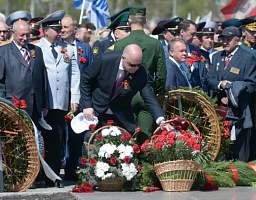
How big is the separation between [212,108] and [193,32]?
2.40 m

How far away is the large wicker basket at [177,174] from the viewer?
1048 centimetres

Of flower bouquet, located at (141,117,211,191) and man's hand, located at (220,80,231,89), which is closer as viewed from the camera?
flower bouquet, located at (141,117,211,191)

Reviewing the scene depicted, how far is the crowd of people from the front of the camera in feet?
36.3

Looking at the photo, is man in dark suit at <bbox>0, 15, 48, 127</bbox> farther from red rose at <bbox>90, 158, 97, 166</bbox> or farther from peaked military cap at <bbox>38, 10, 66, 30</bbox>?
red rose at <bbox>90, 158, 97, 166</bbox>

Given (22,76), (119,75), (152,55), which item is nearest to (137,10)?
(152,55)

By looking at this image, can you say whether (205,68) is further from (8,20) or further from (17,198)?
(17,198)

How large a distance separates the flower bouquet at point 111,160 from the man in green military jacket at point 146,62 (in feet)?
2.75

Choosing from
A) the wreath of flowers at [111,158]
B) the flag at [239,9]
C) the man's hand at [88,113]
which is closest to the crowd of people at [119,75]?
the man's hand at [88,113]

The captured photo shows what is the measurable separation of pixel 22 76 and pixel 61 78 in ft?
2.96

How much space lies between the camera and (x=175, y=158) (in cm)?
1057

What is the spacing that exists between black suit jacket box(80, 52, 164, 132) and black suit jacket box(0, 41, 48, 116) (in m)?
0.66

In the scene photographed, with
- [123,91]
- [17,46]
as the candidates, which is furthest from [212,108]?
[17,46]

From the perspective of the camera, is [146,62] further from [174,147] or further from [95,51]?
[95,51]

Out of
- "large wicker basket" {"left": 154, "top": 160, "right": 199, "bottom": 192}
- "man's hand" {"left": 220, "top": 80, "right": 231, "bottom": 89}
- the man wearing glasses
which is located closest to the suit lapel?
"large wicker basket" {"left": 154, "top": 160, "right": 199, "bottom": 192}
